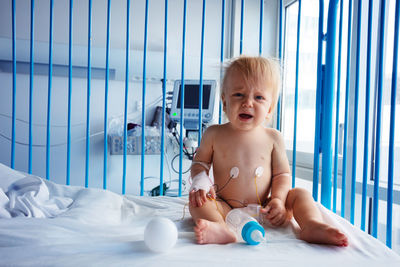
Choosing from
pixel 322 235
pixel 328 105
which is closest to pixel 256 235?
pixel 322 235

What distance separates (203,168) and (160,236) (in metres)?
0.49

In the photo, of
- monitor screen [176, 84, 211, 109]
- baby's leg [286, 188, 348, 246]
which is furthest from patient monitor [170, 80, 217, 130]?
baby's leg [286, 188, 348, 246]

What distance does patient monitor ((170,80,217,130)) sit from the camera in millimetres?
2033

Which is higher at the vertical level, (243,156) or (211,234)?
(243,156)

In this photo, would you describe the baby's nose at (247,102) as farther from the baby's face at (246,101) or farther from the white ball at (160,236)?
the white ball at (160,236)

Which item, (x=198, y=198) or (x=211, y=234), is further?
(x=198, y=198)

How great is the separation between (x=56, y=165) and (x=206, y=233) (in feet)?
7.03

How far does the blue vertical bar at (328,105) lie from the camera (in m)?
1.11

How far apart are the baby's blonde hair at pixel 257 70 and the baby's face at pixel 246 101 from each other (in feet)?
0.05

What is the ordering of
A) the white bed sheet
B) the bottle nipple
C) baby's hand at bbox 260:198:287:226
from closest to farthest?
the white bed sheet, the bottle nipple, baby's hand at bbox 260:198:287:226

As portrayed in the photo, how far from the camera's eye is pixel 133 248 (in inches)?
24.6

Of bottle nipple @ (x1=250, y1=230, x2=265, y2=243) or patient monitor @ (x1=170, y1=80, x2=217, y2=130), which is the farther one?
patient monitor @ (x1=170, y1=80, x2=217, y2=130)

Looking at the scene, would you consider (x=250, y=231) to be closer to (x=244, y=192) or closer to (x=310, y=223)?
(x=310, y=223)

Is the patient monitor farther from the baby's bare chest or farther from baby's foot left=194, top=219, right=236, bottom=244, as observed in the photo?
baby's foot left=194, top=219, right=236, bottom=244
